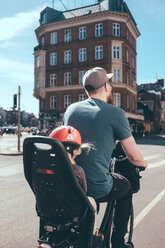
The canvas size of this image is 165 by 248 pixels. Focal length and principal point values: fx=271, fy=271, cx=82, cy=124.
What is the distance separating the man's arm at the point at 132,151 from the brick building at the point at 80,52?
113 feet

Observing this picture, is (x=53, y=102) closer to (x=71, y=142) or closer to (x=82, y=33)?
(x=82, y=33)

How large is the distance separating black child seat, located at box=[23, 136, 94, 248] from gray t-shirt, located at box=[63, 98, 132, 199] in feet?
0.89

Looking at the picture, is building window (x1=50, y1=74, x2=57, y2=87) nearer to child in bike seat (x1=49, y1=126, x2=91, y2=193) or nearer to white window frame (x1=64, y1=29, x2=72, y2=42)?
white window frame (x1=64, y1=29, x2=72, y2=42)

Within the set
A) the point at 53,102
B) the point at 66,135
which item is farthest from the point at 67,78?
the point at 66,135

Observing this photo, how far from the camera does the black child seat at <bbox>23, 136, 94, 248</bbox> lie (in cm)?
166

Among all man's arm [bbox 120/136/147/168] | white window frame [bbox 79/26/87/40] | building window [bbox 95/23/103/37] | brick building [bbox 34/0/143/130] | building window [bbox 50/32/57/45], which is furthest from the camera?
building window [bbox 50/32/57/45]

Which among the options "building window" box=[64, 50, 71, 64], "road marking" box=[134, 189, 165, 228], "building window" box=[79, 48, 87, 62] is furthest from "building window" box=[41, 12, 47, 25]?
"road marking" box=[134, 189, 165, 228]

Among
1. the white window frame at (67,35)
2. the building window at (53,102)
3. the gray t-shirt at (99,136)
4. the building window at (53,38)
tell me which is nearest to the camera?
the gray t-shirt at (99,136)

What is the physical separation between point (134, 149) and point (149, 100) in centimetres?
6548

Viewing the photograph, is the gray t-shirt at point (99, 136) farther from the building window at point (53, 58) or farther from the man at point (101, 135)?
the building window at point (53, 58)

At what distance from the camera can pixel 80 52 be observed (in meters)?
38.2

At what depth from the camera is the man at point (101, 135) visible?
1984 millimetres

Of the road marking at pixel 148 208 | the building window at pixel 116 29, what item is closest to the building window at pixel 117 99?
the building window at pixel 116 29

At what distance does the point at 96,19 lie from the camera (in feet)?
120
